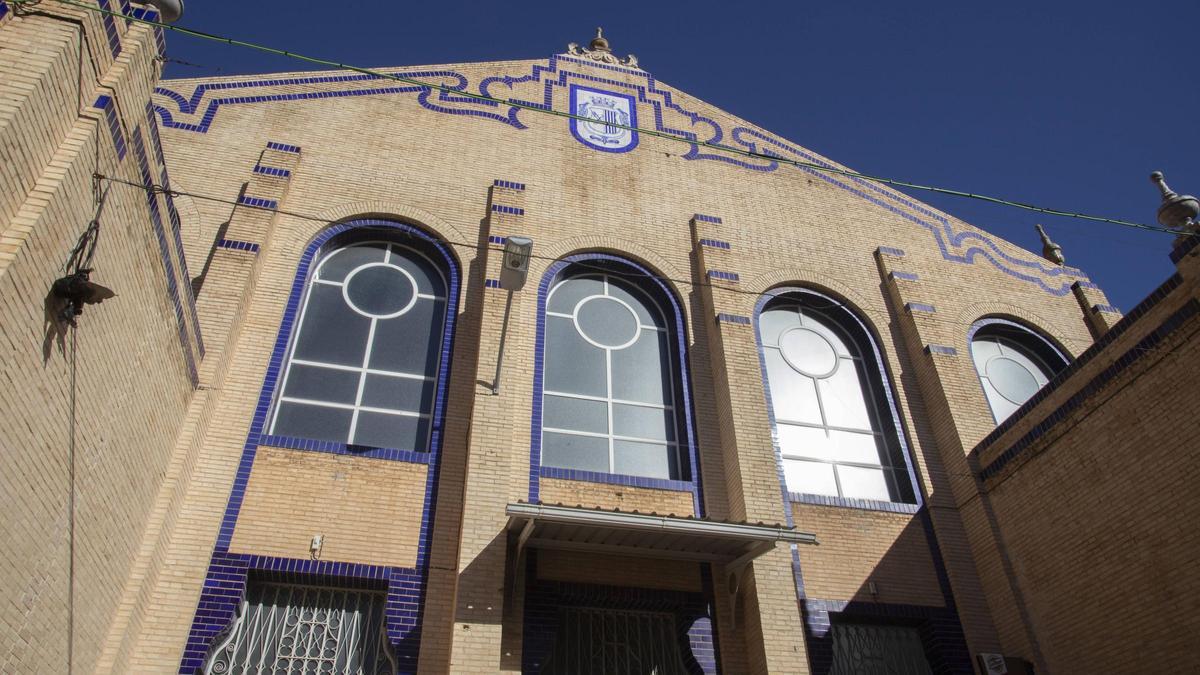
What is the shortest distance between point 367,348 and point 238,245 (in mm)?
2155

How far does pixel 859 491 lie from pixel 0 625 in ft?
33.6

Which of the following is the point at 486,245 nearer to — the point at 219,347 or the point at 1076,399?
the point at 219,347

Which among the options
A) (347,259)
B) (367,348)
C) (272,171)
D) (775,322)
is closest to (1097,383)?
(775,322)

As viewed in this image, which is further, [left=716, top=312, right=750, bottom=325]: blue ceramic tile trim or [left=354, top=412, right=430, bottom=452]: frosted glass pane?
[left=716, top=312, right=750, bottom=325]: blue ceramic tile trim

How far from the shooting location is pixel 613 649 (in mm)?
10219

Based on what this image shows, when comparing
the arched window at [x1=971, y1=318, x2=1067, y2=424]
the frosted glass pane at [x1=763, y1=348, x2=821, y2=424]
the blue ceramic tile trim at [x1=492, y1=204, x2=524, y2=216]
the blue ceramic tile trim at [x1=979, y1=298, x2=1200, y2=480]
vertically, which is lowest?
the blue ceramic tile trim at [x1=979, y1=298, x2=1200, y2=480]

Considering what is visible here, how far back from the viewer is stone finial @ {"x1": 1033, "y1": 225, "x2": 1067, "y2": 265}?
17331 mm

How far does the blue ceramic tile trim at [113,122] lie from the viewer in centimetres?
726

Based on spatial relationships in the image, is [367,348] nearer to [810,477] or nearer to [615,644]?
[615,644]

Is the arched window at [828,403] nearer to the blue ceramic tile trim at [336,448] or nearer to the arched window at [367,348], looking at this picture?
the arched window at [367,348]

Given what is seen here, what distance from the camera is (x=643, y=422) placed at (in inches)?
488

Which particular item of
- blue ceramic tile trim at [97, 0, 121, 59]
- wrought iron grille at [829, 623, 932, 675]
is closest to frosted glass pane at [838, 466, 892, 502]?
wrought iron grille at [829, 623, 932, 675]

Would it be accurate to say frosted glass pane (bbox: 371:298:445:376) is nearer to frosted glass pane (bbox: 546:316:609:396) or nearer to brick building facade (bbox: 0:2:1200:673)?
brick building facade (bbox: 0:2:1200:673)

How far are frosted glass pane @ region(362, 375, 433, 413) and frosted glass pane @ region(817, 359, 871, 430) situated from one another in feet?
19.8
